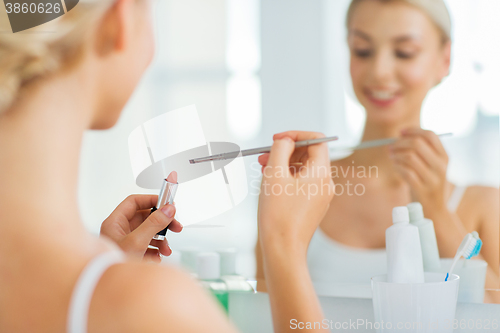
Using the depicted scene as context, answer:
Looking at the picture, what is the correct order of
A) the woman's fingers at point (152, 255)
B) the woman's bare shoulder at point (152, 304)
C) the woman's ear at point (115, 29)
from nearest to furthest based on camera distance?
1. the woman's bare shoulder at point (152, 304)
2. the woman's ear at point (115, 29)
3. the woman's fingers at point (152, 255)

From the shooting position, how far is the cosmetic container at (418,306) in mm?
508

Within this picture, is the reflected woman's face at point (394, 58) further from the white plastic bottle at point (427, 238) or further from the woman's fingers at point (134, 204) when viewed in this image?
the woman's fingers at point (134, 204)

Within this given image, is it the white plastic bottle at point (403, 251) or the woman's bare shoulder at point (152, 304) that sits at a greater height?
the woman's bare shoulder at point (152, 304)

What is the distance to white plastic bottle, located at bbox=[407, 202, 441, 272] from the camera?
1.92ft

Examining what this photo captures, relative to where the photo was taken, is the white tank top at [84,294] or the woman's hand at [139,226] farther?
the woman's hand at [139,226]

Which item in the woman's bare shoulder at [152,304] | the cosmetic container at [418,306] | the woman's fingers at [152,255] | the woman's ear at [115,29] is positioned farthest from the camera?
the woman's fingers at [152,255]

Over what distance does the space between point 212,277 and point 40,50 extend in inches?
17.9

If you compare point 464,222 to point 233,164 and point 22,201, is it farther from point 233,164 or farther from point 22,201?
point 22,201

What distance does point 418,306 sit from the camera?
1.67 feet

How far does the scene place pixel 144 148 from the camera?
2.49 ft

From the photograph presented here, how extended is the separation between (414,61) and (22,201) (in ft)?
1.69

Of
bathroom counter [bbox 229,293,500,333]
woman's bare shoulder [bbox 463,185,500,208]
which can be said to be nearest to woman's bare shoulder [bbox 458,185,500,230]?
woman's bare shoulder [bbox 463,185,500,208]

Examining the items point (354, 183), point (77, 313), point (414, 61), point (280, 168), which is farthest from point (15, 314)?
point (414, 61)

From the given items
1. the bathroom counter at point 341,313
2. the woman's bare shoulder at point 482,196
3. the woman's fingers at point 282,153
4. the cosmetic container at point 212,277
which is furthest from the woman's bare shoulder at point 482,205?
the cosmetic container at point 212,277
